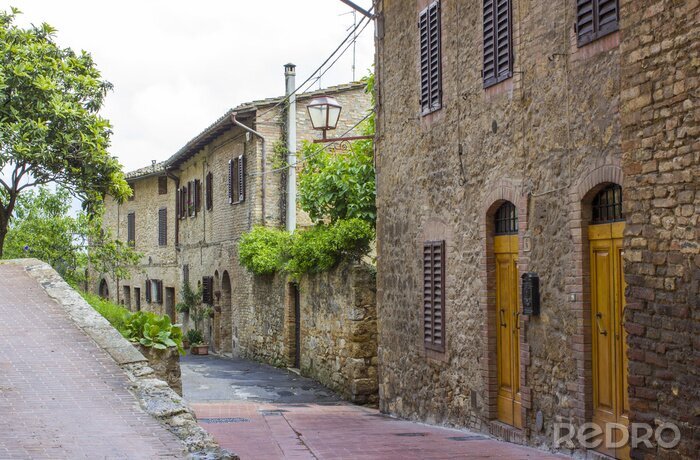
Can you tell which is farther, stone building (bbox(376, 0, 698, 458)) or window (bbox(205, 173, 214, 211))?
window (bbox(205, 173, 214, 211))

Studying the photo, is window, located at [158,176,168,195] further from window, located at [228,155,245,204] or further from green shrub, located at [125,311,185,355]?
green shrub, located at [125,311,185,355]

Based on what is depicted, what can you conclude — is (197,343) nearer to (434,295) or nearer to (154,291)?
(154,291)

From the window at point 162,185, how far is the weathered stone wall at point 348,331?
16700 millimetres

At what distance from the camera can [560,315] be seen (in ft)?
27.9

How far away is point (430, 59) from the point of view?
37.9 feet

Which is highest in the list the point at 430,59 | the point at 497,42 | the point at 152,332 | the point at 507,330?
the point at 430,59

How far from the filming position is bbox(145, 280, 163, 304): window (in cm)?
3341

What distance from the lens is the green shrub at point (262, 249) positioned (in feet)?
69.6

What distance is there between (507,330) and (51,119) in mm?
7078

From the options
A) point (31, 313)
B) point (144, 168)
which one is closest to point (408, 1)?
point (31, 313)

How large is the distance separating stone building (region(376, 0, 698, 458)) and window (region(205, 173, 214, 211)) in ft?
47.4

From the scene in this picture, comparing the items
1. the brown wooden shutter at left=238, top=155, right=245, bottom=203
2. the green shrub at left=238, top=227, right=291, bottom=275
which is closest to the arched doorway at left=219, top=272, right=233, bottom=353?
the brown wooden shutter at left=238, top=155, right=245, bottom=203

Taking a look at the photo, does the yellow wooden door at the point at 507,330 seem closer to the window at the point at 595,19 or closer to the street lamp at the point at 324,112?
the window at the point at 595,19

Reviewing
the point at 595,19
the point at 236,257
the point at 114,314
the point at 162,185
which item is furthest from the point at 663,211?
the point at 162,185
